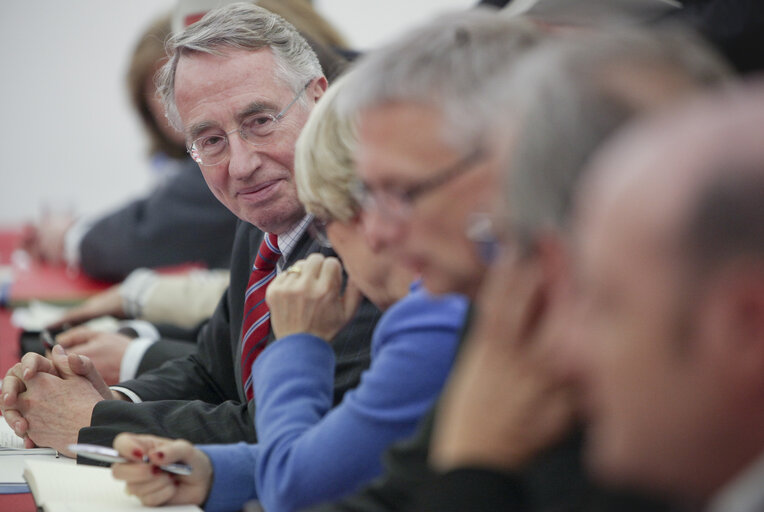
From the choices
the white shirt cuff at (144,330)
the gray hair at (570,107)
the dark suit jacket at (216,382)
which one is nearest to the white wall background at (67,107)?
the white shirt cuff at (144,330)

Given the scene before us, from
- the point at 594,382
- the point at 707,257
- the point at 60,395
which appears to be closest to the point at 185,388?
the point at 60,395

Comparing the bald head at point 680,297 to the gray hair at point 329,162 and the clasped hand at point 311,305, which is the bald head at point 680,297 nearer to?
the gray hair at point 329,162

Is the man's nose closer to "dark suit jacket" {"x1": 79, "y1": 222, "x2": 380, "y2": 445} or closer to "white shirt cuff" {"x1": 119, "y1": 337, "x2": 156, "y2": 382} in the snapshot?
"dark suit jacket" {"x1": 79, "y1": 222, "x2": 380, "y2": 445}

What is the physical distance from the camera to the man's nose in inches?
71.7

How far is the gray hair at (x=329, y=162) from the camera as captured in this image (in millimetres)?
1210

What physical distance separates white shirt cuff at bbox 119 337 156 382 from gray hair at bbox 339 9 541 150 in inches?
51.7

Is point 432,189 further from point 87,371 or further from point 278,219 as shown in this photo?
point 87,371

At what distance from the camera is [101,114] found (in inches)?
286

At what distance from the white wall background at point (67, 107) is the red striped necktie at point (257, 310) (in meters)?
5.38

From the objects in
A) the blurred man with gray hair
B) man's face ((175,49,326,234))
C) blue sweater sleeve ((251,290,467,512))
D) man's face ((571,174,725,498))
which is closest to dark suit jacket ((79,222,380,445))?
man's face ((175,49,326,234))

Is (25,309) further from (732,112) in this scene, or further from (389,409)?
(732,112)

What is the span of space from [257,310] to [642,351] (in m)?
1.20

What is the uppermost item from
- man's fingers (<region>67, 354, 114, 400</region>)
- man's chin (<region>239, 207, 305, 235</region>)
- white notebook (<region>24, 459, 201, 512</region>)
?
man's chin (<region>239, 207, 305, 235</region>)

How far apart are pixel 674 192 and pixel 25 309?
2.85 m
